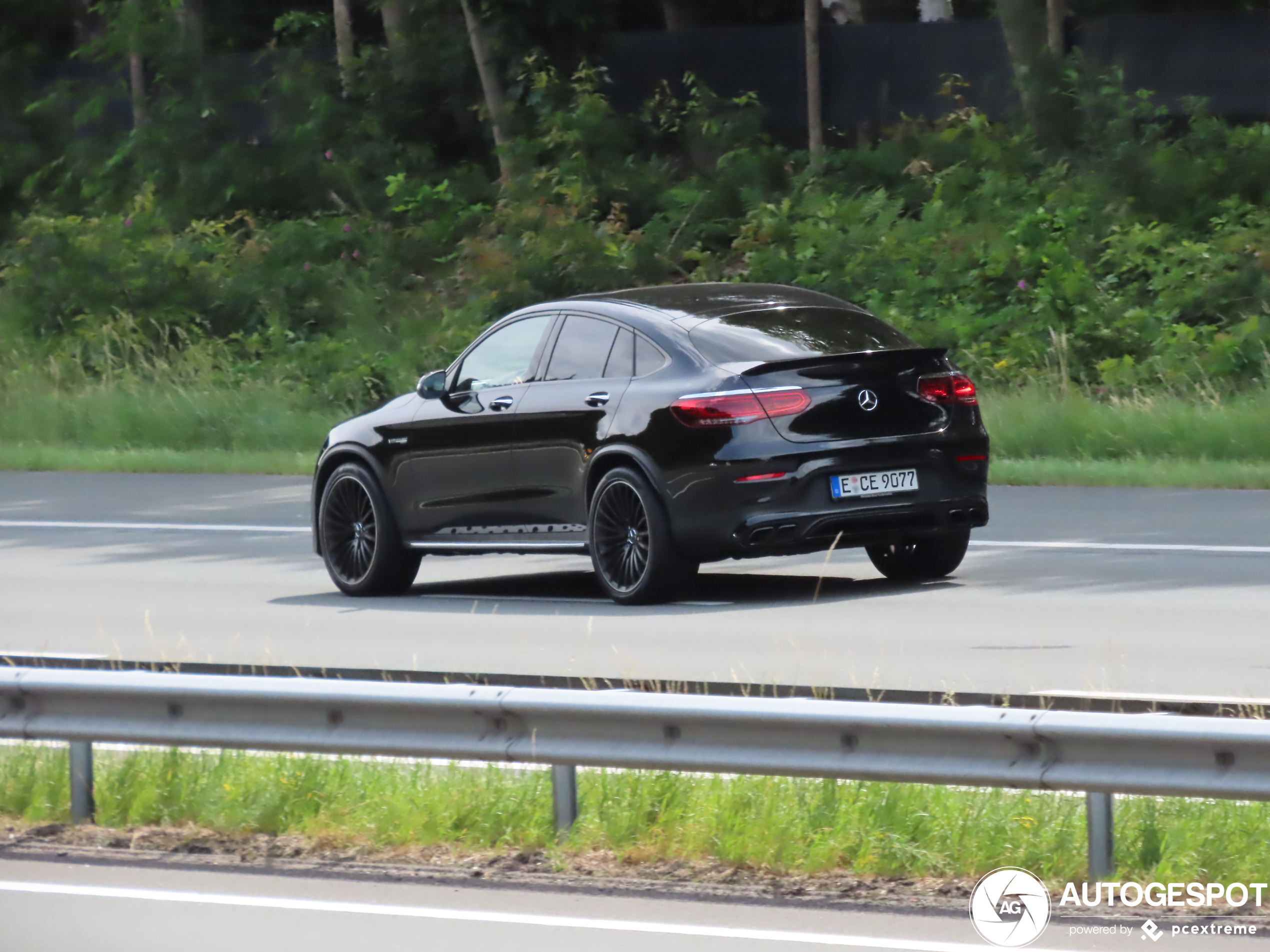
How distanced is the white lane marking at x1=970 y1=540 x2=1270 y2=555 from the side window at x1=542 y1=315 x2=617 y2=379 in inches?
133

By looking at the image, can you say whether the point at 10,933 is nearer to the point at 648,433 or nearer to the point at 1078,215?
the point at 648,433

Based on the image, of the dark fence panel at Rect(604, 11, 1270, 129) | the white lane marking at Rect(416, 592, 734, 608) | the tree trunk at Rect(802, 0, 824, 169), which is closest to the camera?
the white lane marking at Rect(416, 592, 734, 608)

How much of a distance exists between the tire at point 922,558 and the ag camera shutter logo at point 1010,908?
6.44 meters

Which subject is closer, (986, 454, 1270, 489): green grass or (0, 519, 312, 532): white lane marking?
(0, 519, 312, 532): white lane marking

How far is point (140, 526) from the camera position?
1780cm

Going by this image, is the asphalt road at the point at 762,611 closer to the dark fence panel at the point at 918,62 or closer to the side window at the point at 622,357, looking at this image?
the side window at the point at 622,357

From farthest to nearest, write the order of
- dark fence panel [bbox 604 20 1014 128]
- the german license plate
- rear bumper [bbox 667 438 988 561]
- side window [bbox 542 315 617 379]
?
dark fence panel [bbox 604 20 1014 128] < side window [bbox 542 315 617 379] < the german license plate < rear bumper [bbox 667 438 988 561]

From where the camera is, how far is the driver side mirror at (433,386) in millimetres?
12891

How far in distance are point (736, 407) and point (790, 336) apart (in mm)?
691

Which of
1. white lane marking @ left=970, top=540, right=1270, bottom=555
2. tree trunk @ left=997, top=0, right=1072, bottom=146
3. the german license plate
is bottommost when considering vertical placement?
white lane marking @ left=970, top=540, right=1270, bottom=555

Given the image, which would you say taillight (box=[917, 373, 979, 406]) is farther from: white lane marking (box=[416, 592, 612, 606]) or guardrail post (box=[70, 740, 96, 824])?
guardrail post (box=[70, 740, 96, 824])

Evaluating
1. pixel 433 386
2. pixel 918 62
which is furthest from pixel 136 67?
pixel 433 386

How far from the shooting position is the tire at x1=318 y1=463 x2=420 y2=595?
13297 millimetres

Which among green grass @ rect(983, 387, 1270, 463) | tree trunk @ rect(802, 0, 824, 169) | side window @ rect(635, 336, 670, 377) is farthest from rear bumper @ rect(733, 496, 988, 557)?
tree trunk @ rect(802, 0, 824, 169)
